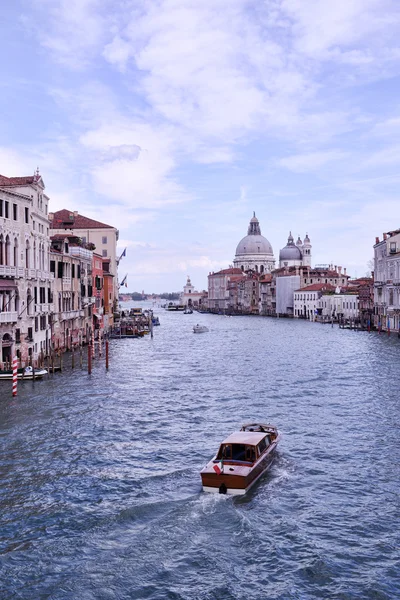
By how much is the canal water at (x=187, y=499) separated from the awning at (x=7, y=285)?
504cm

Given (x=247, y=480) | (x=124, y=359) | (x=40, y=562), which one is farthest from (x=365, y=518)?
(x=124, y=359)

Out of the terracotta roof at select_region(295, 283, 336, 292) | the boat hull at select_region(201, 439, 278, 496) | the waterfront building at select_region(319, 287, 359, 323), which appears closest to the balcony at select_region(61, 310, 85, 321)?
the boat hull at select_region(201, 439, 278, 496)

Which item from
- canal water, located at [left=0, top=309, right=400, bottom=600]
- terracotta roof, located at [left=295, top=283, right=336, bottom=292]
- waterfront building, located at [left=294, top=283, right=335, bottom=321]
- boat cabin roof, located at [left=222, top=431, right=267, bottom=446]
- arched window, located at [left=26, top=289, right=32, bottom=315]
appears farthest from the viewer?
terracotta roof, located at [left=295, top=283, right=336, bottom=292]

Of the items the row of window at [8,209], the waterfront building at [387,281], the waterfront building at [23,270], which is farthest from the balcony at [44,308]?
the waterfront building at [387,281]

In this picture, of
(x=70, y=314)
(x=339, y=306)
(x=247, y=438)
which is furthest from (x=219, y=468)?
(x=339, y=306)

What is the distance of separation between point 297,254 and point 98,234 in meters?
98.3

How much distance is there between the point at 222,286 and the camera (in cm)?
18925

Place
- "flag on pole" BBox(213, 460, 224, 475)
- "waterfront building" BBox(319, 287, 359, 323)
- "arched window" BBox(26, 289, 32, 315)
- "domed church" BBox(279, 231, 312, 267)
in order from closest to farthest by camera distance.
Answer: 1. "flag on pole" BBox(213, 460, 224, 475)
2. "arched window" BBox(26, 289, 32, 315)
3. "waterfront building" BBox(319, 287, 359, 323)
4. "domed church" BBox(279, 231, 312, 267)

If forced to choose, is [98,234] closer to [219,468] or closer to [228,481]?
[219,468]

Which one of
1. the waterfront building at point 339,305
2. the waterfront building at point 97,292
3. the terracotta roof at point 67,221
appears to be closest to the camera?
the waterfront building at point 97,292

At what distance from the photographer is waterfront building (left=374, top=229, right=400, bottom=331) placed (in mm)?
68188

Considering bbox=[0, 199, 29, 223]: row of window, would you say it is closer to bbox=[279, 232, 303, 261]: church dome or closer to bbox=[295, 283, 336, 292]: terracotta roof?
bbox=[295, 283, 336, 292]: terracotta roof

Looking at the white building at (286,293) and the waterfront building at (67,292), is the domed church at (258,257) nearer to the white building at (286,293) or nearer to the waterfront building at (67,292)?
the white building at (286,293)

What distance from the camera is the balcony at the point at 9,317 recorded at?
3164 cm
